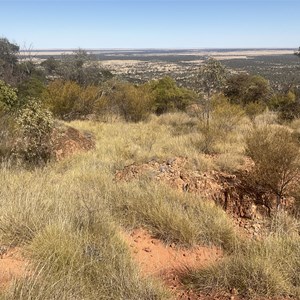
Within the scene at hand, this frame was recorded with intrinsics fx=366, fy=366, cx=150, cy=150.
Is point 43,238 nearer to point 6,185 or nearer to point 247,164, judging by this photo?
point 6,185

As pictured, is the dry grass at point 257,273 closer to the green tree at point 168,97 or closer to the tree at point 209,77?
the tree at point 209,77

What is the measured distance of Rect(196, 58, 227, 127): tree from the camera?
16.1 m

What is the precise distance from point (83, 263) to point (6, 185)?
10.8 feet

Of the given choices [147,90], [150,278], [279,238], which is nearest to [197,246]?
[279,238]

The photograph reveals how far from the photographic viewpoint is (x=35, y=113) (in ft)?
31.7

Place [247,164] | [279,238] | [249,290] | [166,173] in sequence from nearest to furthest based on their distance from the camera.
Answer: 1. [249,290]
2. [279,238]
3. [166,173]
4. [247,164]

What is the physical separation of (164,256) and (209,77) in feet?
41.6

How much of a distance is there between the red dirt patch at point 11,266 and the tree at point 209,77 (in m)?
12.6

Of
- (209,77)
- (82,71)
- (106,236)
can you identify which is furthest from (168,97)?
(106,236)

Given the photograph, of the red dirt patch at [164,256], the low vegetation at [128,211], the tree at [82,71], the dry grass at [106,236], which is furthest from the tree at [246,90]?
the red dirt patch at [164,256]

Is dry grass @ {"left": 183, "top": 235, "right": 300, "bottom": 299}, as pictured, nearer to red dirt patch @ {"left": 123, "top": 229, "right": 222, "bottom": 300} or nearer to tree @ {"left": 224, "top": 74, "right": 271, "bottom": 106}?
red dirt patch @ {"left": 123, "top": 229, "right": 222, "bottom": 300}

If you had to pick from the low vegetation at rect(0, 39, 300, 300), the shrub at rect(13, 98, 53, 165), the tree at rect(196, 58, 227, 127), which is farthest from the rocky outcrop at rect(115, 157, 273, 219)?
the tree at rect(196, 58, 227, 127)

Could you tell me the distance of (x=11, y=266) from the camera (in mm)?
3924

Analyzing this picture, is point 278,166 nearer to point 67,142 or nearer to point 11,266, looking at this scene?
point 11,266
